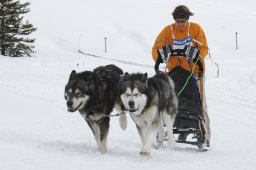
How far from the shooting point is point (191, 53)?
6.83 m

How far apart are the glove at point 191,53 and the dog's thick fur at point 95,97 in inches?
41.9

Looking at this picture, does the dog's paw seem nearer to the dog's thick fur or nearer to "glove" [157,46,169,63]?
the dog's thick fur

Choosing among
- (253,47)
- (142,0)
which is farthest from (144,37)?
(142,0)

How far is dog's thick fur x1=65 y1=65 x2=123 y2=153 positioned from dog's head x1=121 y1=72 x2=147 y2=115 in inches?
17.1

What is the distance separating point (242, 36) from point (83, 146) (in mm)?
35325

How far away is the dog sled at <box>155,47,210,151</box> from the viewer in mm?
7055

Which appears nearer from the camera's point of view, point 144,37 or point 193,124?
point 193,124

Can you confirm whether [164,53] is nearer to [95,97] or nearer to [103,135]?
[95,97]

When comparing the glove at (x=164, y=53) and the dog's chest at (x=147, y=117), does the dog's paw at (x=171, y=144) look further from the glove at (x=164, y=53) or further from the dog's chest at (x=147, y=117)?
the glove at (x=164, y=53)

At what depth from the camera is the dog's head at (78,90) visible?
5.86 meters

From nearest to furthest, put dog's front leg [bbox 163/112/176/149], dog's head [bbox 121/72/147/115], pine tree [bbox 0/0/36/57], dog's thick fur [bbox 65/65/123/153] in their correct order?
dog's head [bbox 121/72/147/115], dog's thick fur [bbox 65/65/123/153], dog's front leg [bbox 163/112/176/149], pine tree [bbox 0/0/36/57]

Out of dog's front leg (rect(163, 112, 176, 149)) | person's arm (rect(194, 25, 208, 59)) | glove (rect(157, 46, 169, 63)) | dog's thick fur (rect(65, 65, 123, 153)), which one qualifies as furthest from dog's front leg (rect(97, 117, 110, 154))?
person's arm (rect(194, 25, 208, 59))

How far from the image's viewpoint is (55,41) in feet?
125

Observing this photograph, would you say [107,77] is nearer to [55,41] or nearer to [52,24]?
[55,41]
